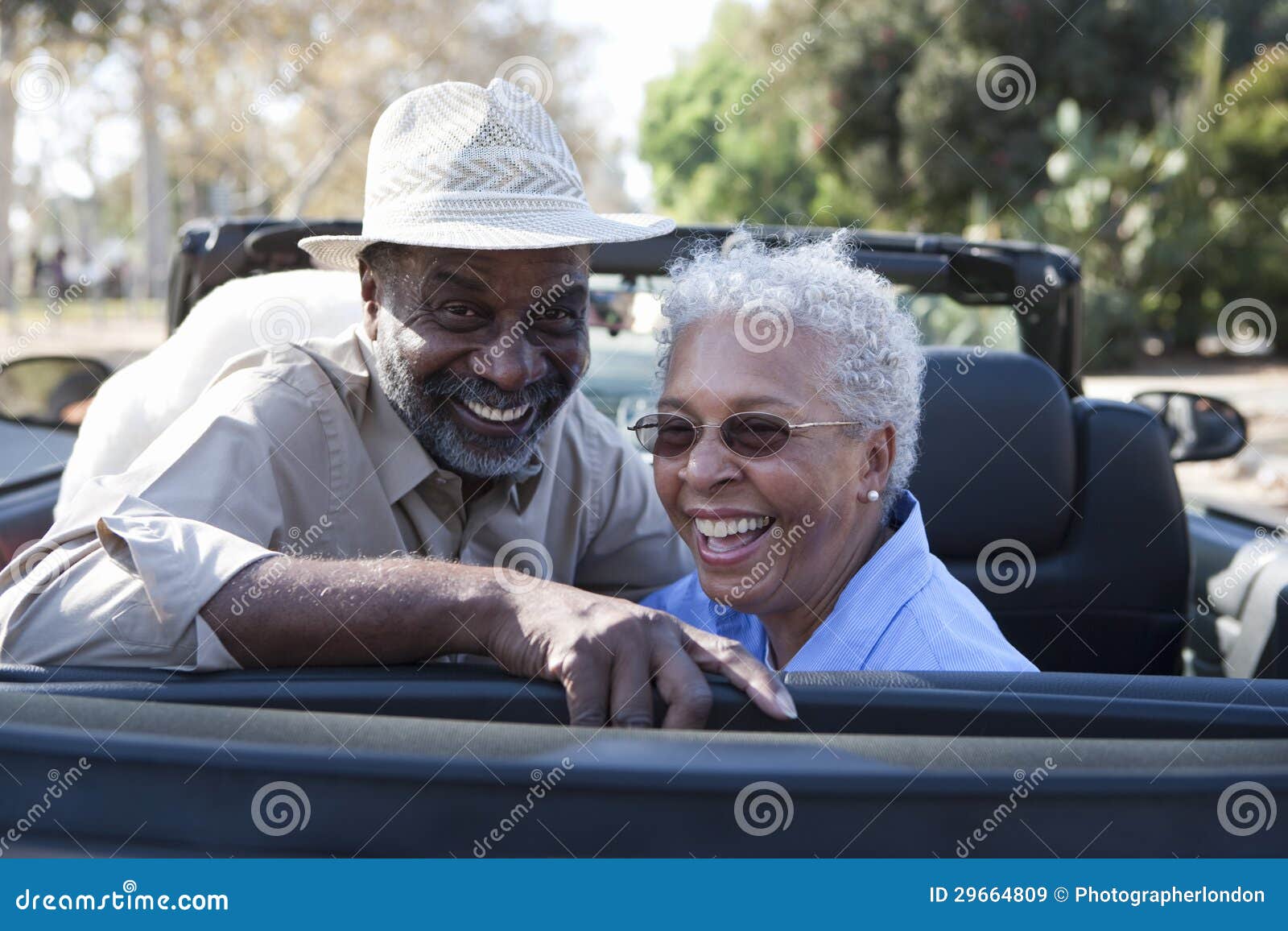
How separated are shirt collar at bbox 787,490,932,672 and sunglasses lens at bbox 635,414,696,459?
36cm

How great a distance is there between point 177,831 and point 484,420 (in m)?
1.48

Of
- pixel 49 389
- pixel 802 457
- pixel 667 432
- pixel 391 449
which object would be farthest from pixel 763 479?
pixel 49 389

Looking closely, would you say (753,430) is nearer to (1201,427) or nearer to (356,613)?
(356,613)

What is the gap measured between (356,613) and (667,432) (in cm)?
71

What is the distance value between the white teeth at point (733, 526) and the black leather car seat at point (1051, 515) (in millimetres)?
986

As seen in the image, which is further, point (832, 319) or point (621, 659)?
point (832, 319)

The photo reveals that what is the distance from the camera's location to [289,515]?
233 centimetres

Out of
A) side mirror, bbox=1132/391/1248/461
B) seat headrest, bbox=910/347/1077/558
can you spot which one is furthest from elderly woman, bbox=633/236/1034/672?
side mirror, bbox=1132/391/1248/461

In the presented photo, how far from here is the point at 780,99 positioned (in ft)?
94.2

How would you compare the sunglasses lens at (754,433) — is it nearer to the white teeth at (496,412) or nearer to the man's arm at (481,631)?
the man's arm at (481,631)

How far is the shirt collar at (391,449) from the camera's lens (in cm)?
251

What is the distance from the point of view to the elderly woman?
6.59 feet

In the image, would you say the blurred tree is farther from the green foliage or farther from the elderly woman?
the elderly woman
